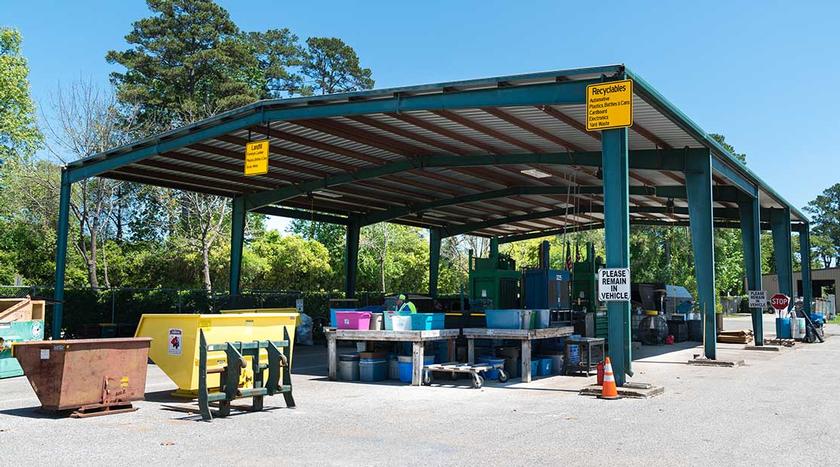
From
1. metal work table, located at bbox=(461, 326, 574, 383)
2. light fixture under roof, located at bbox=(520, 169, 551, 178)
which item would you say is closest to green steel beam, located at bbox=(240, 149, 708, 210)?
light fixture under roof, located at bbox=(520, 169, 551, 178)

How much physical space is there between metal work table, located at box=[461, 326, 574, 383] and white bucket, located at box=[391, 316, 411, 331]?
1.27 m

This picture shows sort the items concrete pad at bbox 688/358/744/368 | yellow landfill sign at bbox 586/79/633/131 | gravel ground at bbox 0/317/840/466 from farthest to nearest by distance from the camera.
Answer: concrete pad at bbox 688/358/744/368, yellow landfill sign at bbox 586/79/633/131, gravel ground at bbox 0/317/840/466

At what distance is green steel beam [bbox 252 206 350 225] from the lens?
2791 cm

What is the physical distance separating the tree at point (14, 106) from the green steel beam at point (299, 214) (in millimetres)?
16233

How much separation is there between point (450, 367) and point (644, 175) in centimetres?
1174

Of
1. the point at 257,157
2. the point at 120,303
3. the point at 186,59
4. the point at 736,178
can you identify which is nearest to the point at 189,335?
the point at 257,157

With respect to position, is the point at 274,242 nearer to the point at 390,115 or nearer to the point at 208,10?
the point at 208,10

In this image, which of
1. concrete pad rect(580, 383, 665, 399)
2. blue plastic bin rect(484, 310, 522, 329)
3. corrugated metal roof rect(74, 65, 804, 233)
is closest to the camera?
concrete pad rect(580, 383, 665, 399)

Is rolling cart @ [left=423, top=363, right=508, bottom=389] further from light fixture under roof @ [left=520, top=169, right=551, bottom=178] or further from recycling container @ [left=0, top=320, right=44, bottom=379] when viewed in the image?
recycling container @ [left=0, top=320, right=44, bottom=379]

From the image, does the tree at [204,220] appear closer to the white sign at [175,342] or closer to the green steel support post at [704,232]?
the white sign at [175,342]

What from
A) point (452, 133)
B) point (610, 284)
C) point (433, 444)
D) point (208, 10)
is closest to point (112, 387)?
point (433, 444)

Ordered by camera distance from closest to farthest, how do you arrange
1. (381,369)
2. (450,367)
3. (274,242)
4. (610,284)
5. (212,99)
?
(610,284) → (450,367) → (381,369) → (274,242) → (212,99)

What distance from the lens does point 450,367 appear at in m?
14.5

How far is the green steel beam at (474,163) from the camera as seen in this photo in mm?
19188
